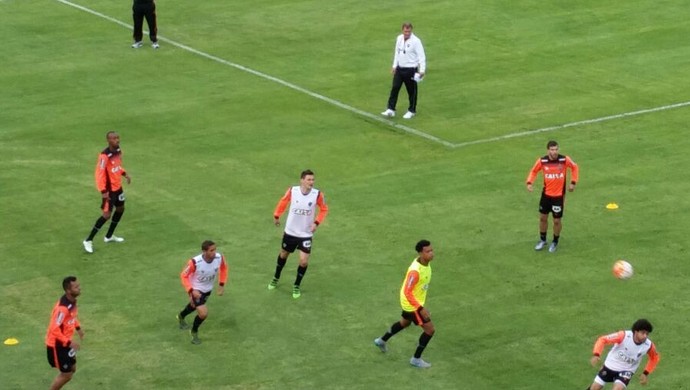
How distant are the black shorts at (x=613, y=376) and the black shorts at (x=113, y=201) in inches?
441

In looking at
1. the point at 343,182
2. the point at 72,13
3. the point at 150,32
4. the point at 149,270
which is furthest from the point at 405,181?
the point at 72,13

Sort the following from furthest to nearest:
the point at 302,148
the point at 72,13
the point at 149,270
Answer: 1. the point at 72,13
2. the point at 302,148
3. the point at 149,270

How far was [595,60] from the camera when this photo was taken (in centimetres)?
4041

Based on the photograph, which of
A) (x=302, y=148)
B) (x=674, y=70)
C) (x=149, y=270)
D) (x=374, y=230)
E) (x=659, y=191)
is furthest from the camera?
(x=674, y=70)

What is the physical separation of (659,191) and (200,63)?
16.0 m

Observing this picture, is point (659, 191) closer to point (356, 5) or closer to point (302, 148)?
point (302, 148)

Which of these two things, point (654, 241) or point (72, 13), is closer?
point (654, 241)

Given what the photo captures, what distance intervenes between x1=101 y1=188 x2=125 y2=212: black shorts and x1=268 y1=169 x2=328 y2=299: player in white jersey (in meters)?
4.11

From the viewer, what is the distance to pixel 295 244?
25.7 m

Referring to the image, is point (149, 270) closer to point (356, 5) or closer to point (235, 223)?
point (235, 223)

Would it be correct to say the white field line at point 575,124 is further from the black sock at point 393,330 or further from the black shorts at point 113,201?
the black sock at point 393,330

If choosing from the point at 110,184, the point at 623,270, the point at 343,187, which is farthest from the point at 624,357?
the point at 343,187

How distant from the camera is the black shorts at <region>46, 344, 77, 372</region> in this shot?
845 inches

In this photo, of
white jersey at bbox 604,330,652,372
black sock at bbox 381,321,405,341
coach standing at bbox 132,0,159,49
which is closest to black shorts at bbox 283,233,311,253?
black sock at bbox 381,321,405,341
